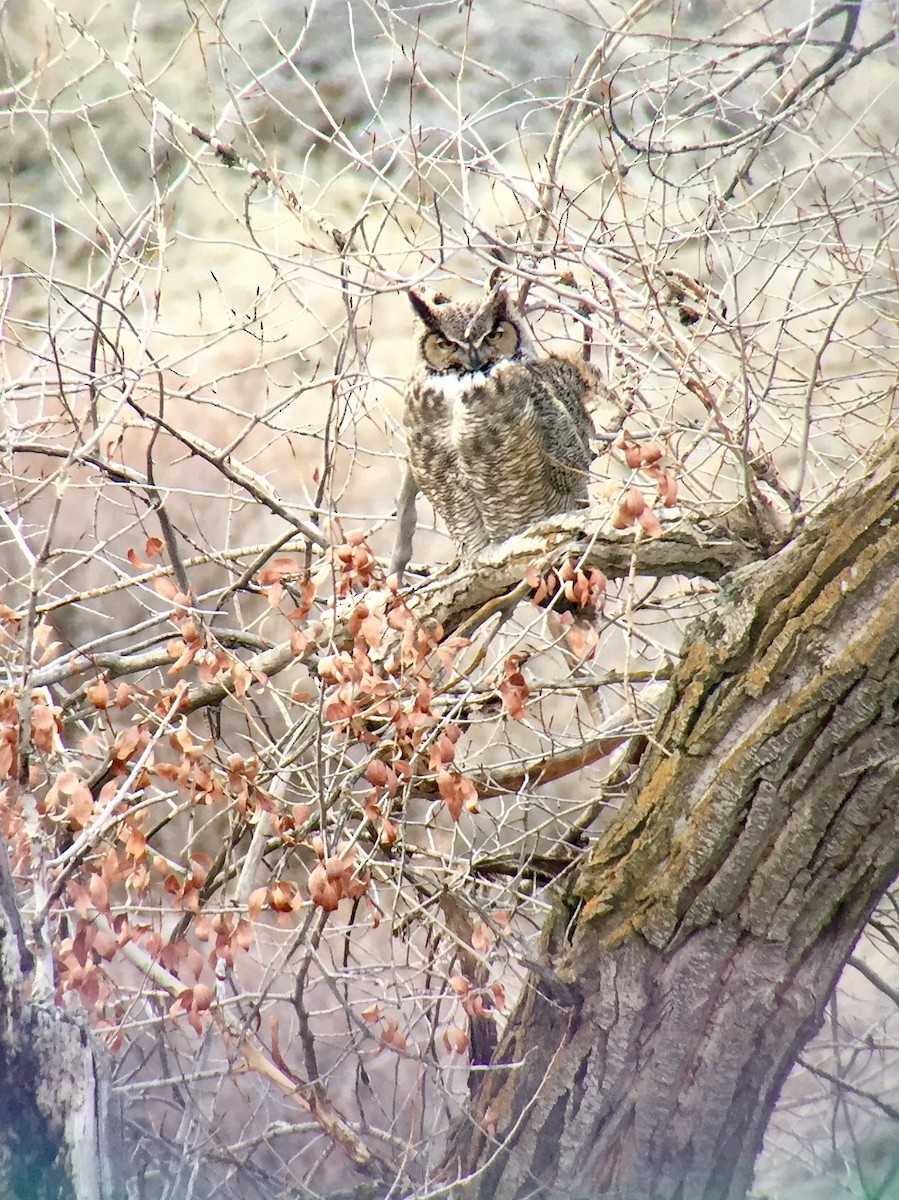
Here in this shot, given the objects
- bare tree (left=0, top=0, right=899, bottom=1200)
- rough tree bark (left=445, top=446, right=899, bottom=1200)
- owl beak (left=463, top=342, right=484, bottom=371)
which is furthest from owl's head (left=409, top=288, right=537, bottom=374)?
rough tree bark (left=445, top=446, right=899, bottom=1200)

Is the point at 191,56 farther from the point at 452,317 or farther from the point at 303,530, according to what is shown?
the point at 303,530

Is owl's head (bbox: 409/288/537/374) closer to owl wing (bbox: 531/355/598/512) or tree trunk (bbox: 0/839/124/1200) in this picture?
owl wing (bbox: 531/355/598/512)

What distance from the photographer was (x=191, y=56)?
7.20 m

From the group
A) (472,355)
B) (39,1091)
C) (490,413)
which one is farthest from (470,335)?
(39,1091)

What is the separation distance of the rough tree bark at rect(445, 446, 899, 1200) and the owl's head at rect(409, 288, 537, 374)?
1395 millimetres

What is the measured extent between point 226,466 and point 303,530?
0.80 feet

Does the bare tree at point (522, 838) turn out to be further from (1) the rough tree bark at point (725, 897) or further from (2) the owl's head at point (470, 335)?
(2) the owl's head at point (470, 335)

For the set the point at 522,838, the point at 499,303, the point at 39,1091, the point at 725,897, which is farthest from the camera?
the point at 499,303

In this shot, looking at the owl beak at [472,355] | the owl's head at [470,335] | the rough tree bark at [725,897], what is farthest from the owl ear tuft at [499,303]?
the rough tree bark at [725,897]

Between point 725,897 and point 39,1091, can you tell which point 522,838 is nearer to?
point 725,897

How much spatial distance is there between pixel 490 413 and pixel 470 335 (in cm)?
23

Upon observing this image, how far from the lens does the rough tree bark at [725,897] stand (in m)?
1.75

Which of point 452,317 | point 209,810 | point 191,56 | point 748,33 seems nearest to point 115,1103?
point 452,317

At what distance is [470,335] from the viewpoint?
3121 millimetres
